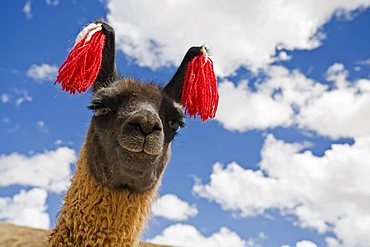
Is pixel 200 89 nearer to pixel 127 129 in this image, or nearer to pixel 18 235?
pixel 127 129

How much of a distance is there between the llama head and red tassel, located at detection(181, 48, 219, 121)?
0.22m

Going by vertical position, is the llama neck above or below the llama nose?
below

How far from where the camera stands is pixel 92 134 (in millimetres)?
4027

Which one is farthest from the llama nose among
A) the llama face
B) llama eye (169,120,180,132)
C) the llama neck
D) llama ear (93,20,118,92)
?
llama ear (93,20,118,92)

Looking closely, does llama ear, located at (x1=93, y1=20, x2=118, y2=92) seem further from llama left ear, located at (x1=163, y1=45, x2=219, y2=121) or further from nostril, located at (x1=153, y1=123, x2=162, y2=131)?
nostril, located at (x1=153, y1=123, x2=162, y2=131)

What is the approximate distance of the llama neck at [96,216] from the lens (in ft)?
12.2

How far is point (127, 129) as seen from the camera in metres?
3.52

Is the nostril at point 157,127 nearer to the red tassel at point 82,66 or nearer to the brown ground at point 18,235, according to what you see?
the red tassel at point 82,66

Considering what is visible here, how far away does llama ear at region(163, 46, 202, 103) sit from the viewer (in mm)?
4520

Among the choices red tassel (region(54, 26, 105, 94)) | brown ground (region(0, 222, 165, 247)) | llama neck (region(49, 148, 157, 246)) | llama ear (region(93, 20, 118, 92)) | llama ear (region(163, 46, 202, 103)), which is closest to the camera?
llama neck (region(49, 148, 157, 246))

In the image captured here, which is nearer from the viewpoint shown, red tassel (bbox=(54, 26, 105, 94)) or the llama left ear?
red tassel (bbox=(54, 26, 105, 94))

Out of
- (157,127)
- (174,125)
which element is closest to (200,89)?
(174,125)

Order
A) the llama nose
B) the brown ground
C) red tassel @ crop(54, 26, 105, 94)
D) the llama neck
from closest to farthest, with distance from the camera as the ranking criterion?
the llama nose, the llama neck, red tassel @ crop(54, 26, 105, 94), the brown ground

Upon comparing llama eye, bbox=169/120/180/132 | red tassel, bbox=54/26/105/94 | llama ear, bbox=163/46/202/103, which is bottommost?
llama eye, bbox=169/120/180/132
